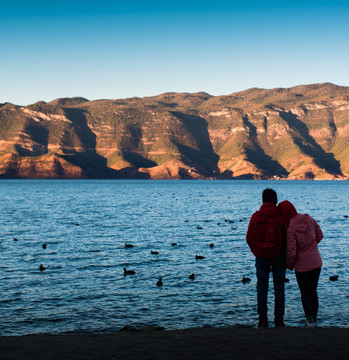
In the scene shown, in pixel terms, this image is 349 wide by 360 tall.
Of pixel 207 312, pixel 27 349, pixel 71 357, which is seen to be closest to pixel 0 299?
pixel 207 312

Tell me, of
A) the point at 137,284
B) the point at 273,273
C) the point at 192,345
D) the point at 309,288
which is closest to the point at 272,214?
the point at 273,273

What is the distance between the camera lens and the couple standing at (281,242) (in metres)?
12.8

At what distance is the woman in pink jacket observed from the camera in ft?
42.2

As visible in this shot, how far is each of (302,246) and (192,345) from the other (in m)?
4.12

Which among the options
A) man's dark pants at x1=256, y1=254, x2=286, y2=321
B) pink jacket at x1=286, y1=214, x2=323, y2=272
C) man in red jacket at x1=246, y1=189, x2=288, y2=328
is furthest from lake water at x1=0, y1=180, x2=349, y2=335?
pink jacket at x1=286, y1=214, x2=323, y2=272

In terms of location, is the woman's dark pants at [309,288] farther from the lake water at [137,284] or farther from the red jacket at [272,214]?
the lake water at [137,284]

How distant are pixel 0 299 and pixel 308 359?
1699 centimetres

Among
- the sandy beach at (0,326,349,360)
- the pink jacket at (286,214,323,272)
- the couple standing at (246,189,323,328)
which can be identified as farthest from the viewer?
the pink jacket at (286,214,323,272)

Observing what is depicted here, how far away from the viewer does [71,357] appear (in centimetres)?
1093

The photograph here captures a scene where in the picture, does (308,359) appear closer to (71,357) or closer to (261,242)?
(261,242)

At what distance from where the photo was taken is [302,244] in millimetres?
13023

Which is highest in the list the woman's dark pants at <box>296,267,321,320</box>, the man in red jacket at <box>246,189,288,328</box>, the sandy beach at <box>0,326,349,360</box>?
the man in red jacket at <box>246,189,288,328</box>

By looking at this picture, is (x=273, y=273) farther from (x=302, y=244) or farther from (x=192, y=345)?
(x=192, y=345)

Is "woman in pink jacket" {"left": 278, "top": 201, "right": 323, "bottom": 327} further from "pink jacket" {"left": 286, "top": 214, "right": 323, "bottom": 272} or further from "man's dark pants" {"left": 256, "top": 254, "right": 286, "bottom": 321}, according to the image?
"man's dark pants" {"left": 256, "top": 254, "right": 286, "bottom": 321}
